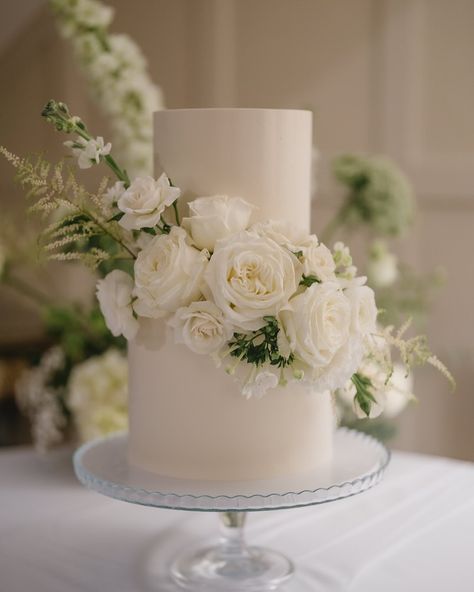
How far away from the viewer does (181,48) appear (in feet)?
10.7

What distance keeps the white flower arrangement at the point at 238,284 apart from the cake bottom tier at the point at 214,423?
47mm

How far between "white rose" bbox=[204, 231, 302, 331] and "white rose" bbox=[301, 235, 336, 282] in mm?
18

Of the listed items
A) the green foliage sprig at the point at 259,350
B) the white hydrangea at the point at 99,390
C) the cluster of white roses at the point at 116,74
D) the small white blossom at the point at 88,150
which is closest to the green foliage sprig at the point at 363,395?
the green foliage sprig at the point at 259,350

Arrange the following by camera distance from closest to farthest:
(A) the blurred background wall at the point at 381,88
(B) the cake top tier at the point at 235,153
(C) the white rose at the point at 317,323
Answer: (C) the white rose at the point at 317,323 < (B) the cake top tier at the point at 235,153 < (A) the blurred background wall at the point at 381,88

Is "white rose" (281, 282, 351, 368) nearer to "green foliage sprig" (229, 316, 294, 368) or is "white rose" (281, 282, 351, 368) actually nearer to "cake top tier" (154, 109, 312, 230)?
"green foliage sprig" (229, 316, 294, 368)

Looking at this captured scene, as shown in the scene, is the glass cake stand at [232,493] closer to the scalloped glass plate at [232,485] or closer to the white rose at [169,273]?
the scalloped glass plate at [232,485]

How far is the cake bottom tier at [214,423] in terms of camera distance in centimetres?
99

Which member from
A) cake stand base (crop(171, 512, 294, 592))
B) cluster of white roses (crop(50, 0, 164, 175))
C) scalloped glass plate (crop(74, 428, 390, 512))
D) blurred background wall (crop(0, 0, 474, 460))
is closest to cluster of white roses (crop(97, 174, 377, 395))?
scalloped glass plate (crop(74, 428, 390, 512))

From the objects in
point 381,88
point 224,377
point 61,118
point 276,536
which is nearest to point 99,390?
point 276,536

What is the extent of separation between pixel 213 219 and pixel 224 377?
176mm

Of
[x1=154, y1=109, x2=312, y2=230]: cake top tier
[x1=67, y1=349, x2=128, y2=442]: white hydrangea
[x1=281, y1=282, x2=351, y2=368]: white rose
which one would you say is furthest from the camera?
[x1=67, y1=349, x2=128, y2=442]: white hydrangea

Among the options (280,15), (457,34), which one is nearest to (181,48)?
(280,15)

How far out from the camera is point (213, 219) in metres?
0.92

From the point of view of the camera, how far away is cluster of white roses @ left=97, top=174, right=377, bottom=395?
2.91 ft
